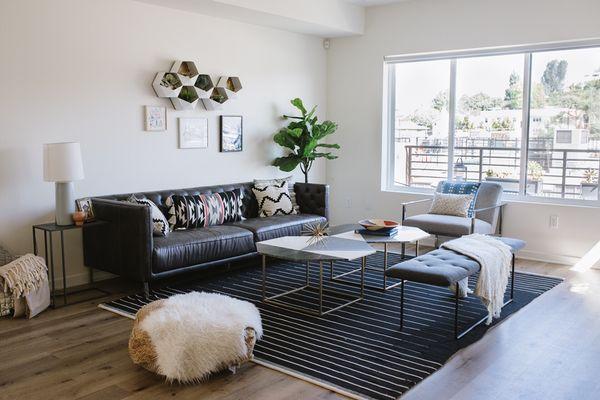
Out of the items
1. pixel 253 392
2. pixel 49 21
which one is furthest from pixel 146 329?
pixel 49 21

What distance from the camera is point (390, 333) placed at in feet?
12.5

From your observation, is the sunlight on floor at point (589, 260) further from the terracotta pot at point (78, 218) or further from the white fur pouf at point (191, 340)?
the terracotta pot at point (78, 218)

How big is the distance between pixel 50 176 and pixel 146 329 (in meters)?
1.78

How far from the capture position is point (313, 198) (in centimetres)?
626

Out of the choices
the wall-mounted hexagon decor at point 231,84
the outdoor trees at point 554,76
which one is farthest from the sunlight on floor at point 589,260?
the wall-mounted hexagon decor at point 231,84

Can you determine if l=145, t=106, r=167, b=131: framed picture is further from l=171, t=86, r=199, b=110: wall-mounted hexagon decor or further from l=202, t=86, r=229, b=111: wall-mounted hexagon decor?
l=202, t=86, r=229, b=111: wall-mounted hexagon decor

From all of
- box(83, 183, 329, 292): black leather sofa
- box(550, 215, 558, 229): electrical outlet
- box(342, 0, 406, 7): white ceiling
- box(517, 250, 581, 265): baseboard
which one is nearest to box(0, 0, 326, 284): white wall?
box(83, 183, 329, 292): black leather sofa

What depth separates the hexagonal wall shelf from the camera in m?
5.38

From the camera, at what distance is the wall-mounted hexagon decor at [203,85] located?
226 inches

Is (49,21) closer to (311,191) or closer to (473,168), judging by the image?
(311,191)

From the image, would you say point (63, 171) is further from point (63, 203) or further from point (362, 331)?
point (362, 331)

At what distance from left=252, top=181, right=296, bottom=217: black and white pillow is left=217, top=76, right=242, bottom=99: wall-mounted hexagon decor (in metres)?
1.00

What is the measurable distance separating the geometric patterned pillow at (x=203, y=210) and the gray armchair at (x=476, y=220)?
1.69 meters

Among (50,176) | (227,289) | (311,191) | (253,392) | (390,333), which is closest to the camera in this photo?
(253,392)
